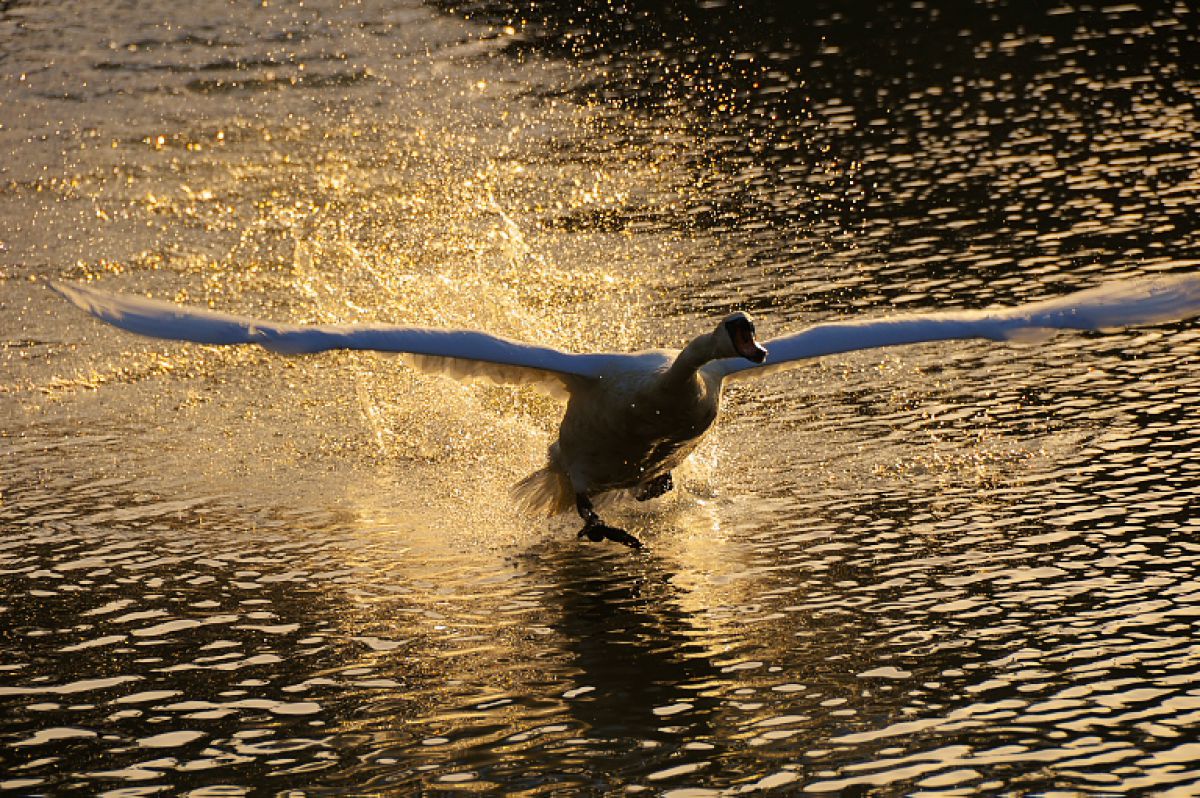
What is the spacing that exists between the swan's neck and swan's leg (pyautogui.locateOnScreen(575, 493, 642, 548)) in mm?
1046

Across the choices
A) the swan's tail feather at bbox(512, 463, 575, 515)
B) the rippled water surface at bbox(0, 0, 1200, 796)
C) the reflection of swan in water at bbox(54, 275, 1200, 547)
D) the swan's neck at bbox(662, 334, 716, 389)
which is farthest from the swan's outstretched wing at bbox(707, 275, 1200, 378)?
the swan's tail feather at bbox(512, 463, 575, 515)

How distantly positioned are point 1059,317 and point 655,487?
298cm

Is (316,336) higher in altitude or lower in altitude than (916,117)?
lower

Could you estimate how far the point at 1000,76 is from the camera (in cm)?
2577

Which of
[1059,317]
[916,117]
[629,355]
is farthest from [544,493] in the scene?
[916,117]

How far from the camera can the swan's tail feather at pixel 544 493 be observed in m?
13.4

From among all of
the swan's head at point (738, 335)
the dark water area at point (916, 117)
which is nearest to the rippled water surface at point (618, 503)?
the dark water area at point (916, 117)

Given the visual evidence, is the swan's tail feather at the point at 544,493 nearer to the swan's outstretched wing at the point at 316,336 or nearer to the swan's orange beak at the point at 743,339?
the swan's outstretched wing at the point at 316,336

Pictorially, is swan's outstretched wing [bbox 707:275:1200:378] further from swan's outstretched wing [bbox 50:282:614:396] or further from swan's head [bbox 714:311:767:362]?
swan's outstretched wing [bbox 50:282:614:396]

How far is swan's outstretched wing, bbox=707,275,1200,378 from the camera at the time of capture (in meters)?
12.0

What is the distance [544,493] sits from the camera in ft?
44.1

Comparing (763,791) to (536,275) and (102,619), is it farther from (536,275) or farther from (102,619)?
(536,275)

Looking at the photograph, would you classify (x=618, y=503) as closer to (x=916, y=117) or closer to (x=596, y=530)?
(x=596, y=530)

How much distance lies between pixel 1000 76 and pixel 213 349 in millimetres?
12651
